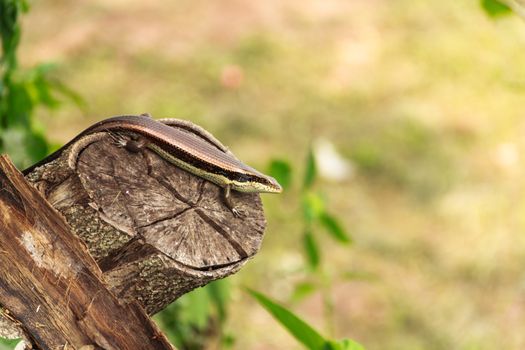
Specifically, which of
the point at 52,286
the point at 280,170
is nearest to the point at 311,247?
the point at 280,170

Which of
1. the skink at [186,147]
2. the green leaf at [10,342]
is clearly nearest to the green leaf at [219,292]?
the skink at [186,147]

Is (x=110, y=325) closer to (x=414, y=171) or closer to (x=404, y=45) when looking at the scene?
(x=414, y=171)

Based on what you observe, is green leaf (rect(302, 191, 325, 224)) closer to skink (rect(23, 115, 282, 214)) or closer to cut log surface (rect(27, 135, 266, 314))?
skink (rect(23, 115, 282, 214))

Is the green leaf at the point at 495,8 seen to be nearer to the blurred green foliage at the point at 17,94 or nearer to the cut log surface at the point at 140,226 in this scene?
the cut log surface at the point at 140,226

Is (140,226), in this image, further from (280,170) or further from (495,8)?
(495,8)

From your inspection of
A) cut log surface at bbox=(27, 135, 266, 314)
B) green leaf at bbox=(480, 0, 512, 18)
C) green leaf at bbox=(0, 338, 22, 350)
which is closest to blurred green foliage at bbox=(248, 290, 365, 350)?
Result: cut log surface at bbox=(27, 135, 266, 314)

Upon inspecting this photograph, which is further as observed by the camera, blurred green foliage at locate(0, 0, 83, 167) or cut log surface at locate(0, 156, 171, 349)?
blurred green foliage at locate(0, 0, 83, 167)
